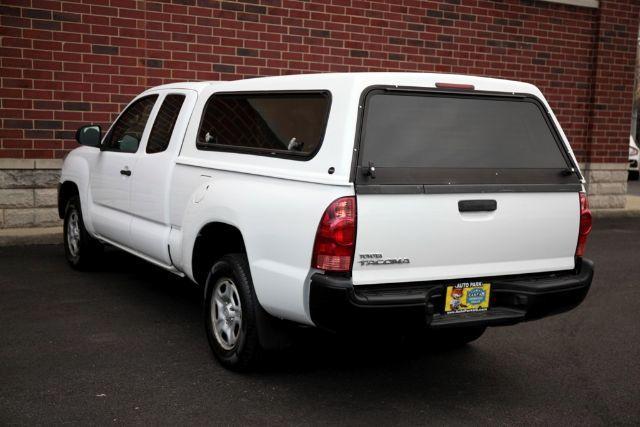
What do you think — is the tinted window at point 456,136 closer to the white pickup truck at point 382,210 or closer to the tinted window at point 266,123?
the white pickup truck at point 382,210

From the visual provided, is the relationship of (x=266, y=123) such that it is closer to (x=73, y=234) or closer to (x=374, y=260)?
(x=374, y=260)

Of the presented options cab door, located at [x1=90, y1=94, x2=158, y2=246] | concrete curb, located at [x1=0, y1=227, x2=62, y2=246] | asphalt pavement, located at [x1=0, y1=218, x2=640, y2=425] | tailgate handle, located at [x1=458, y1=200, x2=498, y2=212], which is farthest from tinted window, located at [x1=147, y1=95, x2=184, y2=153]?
concrete curb, located at [x1=0, y1=227, x2=62, y2=246]

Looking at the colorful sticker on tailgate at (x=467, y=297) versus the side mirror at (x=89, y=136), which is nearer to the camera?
the colorful sticker on tailgate at (x=467, y=297)

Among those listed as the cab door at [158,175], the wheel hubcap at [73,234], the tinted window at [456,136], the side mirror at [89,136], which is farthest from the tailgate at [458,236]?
the wheel hubcap at [73,234]

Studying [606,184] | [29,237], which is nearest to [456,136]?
[29,237]

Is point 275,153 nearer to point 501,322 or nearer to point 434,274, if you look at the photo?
point 434,274

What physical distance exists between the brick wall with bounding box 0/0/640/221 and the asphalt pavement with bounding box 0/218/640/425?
12.4 ft

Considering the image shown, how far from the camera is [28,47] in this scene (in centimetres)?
952

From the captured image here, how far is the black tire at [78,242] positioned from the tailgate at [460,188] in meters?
4.16

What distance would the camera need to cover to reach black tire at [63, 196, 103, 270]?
24.5 ft

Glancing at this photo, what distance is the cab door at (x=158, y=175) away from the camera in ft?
18.9

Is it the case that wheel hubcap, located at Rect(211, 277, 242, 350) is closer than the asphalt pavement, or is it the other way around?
the asphalt pavement

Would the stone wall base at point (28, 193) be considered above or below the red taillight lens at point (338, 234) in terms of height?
below

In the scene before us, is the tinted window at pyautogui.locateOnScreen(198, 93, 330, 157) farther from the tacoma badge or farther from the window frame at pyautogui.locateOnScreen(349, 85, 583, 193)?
the tacoma badge
